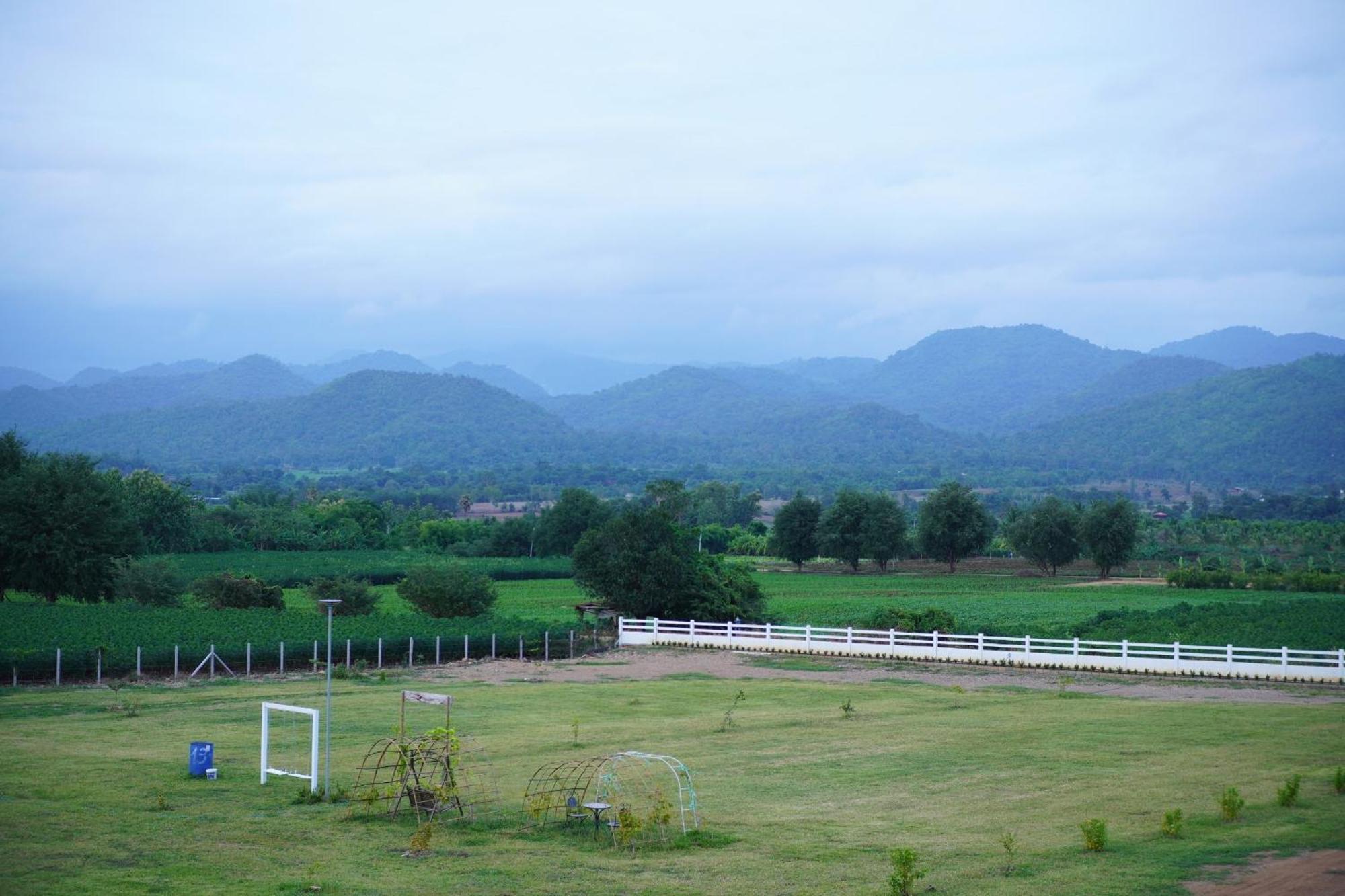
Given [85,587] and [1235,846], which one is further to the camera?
[85,587]

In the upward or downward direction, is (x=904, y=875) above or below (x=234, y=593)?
below

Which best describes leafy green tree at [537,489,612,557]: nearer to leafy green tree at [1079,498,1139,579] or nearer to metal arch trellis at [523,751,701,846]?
leafy green tree at [1079,498,1139,579]

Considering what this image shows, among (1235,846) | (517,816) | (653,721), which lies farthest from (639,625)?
(1235,846)

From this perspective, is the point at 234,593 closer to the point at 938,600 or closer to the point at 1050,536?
the point at 938,600

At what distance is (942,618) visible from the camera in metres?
51.3

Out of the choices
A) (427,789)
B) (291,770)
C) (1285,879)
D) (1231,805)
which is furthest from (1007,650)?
(1285,879)

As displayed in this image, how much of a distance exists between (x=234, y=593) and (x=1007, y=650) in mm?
35836

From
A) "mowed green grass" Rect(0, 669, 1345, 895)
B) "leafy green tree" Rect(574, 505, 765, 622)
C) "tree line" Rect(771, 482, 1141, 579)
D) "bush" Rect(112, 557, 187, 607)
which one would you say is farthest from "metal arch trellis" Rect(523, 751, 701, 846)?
"tree line" Rect(771, 482, 1141, 579)

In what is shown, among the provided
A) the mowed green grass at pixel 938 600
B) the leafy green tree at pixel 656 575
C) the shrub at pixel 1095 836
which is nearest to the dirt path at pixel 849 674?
the leafy green tree at pixel 656 575

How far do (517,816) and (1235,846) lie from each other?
1111 centimetres

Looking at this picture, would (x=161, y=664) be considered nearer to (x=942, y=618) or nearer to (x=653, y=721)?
(x=653, y=721)

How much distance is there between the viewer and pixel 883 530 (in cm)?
10212

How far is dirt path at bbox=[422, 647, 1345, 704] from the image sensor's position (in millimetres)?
37375

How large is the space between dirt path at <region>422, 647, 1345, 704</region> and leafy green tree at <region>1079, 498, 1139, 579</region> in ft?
167
